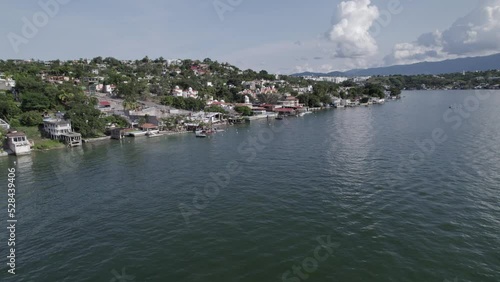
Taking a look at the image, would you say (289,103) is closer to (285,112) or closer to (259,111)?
(285,112)

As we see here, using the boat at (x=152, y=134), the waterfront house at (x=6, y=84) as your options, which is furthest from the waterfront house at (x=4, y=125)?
the waterfront house at (x=6, y=84)

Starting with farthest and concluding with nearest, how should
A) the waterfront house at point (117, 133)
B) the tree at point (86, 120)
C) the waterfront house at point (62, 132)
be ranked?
the waterfront house at point (117, 133) → the tree at point (86, 120) → the waterfront house at point (62, 132)

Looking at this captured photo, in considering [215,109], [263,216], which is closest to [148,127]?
[215,109]

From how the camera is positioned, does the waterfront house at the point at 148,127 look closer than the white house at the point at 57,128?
No

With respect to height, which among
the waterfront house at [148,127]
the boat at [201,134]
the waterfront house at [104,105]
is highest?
the waterfront house at [104,105]

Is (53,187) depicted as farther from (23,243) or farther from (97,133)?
(97,133)

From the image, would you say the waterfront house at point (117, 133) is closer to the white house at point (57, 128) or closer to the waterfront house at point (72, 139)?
the waterfront house at point (72, 139)
